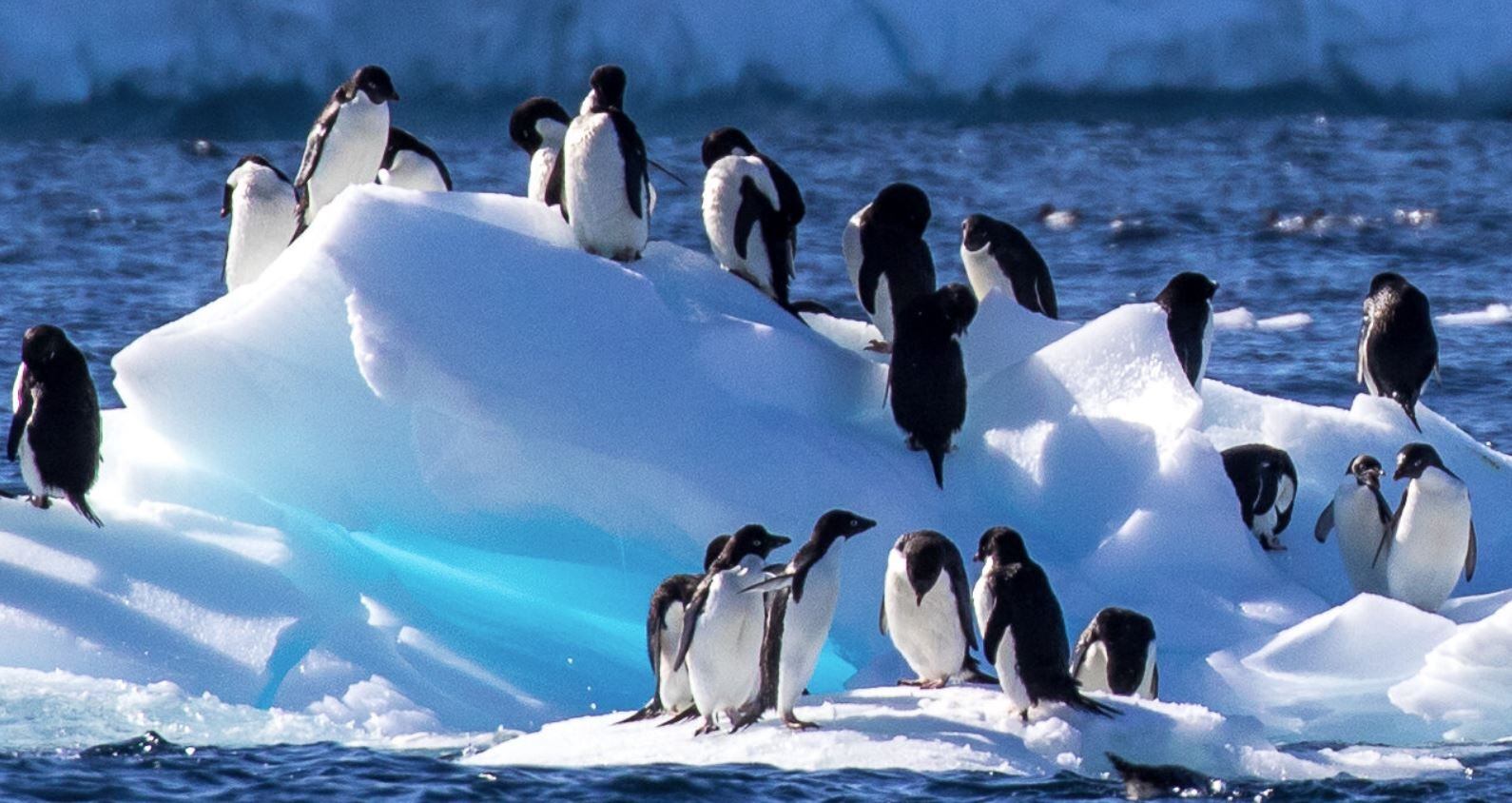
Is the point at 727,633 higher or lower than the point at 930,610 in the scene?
lower

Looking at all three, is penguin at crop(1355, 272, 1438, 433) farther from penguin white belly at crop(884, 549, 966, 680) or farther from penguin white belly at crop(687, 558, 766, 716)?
penguin white belly at crop(687, 558, 766, 716)

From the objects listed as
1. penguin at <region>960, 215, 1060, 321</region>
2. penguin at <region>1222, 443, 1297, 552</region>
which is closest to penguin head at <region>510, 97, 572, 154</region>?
penguin at <region>960, 215, 1060, 321</region>

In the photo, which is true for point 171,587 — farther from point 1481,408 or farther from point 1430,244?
point 1430,244

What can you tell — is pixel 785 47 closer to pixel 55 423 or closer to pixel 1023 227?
pixel 1023 227

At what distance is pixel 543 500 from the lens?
784cm

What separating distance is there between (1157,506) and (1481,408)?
4901 millimetres

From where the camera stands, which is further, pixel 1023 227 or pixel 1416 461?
pixel 1023 227

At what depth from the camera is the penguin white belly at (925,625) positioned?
7.21 metres

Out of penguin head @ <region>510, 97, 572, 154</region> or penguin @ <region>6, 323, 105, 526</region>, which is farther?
penguin head @ <region>510, 97, 572, 154</region>

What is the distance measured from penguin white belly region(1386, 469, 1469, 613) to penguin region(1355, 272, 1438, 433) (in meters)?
1.16

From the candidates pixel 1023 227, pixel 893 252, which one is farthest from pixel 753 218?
pixel 1023 227

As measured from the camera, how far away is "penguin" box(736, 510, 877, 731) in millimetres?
6742

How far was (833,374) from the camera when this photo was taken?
8.52m

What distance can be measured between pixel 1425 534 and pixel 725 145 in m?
2.90
